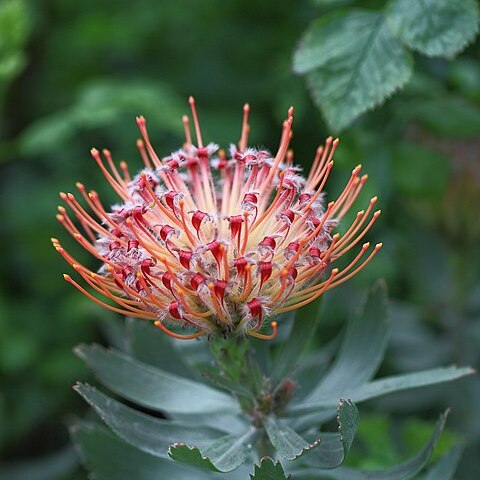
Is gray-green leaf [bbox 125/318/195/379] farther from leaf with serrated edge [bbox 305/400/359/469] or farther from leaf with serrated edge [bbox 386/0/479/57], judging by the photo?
leaf with serrated edge [bbox 386/0/479/57]

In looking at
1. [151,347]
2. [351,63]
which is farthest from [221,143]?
[151,347]

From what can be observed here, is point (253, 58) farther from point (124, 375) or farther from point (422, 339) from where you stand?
point (124, 375)

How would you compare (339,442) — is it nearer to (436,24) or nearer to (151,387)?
(151,387)

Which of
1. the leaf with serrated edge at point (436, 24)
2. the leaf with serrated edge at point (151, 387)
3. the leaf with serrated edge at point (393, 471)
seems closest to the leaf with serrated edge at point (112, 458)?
the leaf with serrated edge at point (151, 387)

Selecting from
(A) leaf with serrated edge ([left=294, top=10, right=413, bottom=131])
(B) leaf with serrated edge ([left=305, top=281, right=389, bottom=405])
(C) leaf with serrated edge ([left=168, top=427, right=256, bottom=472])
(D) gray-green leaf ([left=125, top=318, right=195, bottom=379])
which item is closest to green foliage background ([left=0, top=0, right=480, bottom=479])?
(A) leaf with serrated edge ([left=294, top=10, right=413, bottom=131])

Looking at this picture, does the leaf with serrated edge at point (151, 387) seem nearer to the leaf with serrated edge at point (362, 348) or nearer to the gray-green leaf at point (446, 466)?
the leaf with serrated edge at point (362, 348)

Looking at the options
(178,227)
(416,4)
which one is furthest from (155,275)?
(416,4)
